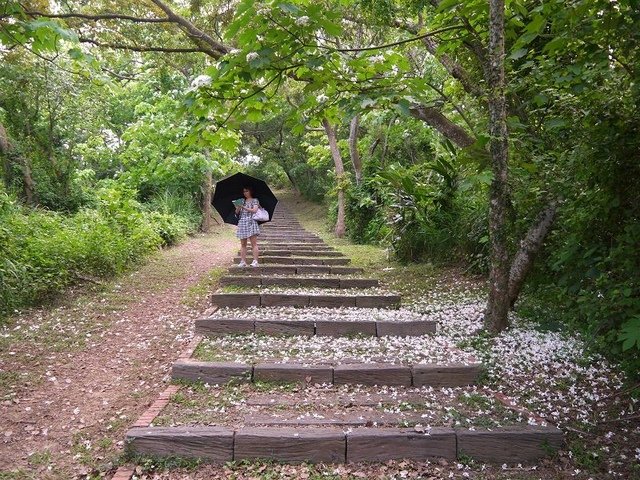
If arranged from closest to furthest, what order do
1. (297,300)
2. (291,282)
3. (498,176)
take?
(498,176), (297,300), (291,282)

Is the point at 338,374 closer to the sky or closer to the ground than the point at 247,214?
closer to the ground

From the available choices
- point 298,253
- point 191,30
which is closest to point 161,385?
point 191,30

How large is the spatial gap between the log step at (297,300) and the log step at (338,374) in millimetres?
1761

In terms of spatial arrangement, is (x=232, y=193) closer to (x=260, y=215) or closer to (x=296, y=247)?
(x=260, y=215)

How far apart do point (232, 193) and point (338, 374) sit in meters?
4.36

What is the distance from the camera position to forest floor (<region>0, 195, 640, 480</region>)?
→ 280 centimetres

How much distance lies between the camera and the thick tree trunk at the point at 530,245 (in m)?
4.27

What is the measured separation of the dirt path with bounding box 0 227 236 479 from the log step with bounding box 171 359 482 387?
517 millimetres

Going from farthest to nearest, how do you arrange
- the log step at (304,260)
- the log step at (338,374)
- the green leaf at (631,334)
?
the log step at (304,260), the log step at (338,374), the green leaf at (631,334)

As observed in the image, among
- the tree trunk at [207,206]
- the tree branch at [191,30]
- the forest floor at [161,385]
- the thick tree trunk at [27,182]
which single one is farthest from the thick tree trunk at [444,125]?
the tree trunk at [207,206]

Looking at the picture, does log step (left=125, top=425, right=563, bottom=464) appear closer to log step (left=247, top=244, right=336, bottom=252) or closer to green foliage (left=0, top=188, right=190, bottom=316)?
green foliage (left=0, top=188, right=190, bottom=316)

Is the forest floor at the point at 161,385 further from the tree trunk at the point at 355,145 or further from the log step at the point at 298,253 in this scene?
the tree trunk at the point at 355,145

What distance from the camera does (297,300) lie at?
219 inches

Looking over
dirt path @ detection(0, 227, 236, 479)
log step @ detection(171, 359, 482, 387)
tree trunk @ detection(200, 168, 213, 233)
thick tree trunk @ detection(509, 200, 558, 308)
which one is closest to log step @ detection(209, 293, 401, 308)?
dirt path @ detection(0, 227, 236, 479)
